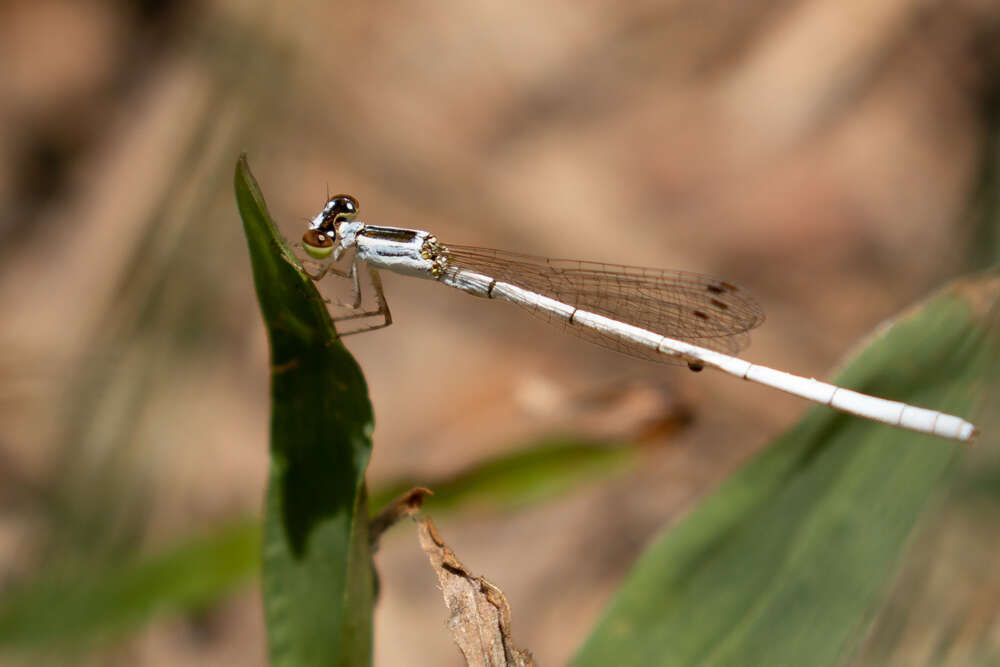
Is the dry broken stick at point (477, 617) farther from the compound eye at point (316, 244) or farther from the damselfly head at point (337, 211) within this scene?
the damselfly head at point (337, 211)

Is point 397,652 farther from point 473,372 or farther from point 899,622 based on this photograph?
point 899,622

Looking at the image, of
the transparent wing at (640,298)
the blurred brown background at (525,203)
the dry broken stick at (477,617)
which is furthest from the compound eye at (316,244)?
the dry broken stick at (477,617)

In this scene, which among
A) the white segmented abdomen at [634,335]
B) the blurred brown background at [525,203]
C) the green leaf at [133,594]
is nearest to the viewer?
the green leaf at [133,594]

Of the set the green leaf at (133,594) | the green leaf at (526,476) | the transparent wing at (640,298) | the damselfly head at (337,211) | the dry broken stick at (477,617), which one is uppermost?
the transparent wing at (640,298)

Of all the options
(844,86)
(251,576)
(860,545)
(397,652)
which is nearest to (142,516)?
(251,576)

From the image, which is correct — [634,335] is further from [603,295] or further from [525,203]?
[525,203]

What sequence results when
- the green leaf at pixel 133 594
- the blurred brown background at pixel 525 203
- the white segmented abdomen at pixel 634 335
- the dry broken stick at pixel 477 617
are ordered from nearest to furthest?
the dry broken stick at pixel 477 617 → the green leaf at pixel 133 594 → the white segmented abdomen at pixel 634 335 → the blurred brown background at pixel 525 203

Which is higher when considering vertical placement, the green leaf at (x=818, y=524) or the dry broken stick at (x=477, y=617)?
the green leaf at (x=818, y=524)

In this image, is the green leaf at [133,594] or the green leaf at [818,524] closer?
the green leaf at [818,524]
